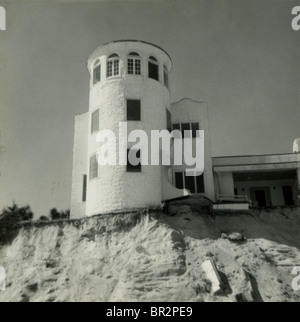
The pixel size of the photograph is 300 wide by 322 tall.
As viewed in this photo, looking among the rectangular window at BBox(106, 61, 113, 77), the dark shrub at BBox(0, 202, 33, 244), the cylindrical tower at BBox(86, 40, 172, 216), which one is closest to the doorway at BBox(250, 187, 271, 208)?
the cylindrical tower at BBox(86, 40, 172, 216)

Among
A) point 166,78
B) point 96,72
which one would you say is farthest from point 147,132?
point 96,72

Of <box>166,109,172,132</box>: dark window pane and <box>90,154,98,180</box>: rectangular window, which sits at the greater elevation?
<box>166,109,172,132</box>: dark window pane

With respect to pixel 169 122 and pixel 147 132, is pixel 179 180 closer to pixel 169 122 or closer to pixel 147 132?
pixel 169 122

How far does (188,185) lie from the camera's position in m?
31.5

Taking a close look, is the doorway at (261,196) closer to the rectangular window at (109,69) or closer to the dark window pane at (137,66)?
the dark window pane at (137,66)

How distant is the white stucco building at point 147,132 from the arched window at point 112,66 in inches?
3.2

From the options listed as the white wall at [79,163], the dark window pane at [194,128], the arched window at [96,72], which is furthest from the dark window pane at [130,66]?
the dark window pane at [194,128]

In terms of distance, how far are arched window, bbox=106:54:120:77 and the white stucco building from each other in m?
0.08

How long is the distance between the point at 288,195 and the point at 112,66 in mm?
19374

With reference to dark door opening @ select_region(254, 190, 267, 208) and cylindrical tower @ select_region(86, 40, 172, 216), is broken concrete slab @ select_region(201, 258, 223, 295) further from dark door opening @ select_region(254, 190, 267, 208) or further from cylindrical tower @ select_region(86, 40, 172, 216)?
dark door opening @ select_region(254, 190, 267, 208)

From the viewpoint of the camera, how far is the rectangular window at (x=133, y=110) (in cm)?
2992

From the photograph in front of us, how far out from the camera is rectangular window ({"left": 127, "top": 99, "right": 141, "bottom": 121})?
29.9 metres
